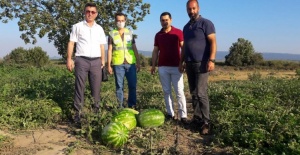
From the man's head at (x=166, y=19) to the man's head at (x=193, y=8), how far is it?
493 mm

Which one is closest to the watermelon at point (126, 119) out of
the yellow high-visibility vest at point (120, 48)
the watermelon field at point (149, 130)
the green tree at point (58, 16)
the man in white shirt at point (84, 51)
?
the watermelon field at point (149, 130)

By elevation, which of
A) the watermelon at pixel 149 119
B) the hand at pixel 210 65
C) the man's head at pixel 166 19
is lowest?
the watermelon at pixel 149 119

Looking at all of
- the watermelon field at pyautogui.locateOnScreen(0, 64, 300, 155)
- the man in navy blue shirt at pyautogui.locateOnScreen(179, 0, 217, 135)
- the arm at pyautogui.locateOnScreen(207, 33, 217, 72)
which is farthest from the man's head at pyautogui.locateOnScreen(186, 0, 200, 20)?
the watermelon field at pyautogui.locateOnScreen(0, 64, 300, 155)

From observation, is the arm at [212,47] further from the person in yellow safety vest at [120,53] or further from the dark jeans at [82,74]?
the dark jeans at [82,74]

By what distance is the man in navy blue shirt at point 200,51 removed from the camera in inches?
201

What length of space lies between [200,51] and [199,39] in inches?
7.7

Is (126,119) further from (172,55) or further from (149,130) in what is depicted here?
(172,55)

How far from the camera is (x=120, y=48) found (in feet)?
20.2

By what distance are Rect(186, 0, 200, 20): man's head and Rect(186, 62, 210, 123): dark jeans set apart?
791mm

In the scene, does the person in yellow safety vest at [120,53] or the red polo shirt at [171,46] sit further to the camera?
the person in yellow safety vest at [120,53]

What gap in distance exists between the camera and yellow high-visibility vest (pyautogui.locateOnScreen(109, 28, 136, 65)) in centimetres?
615

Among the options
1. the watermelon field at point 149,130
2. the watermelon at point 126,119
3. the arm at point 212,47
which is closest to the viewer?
the watermelon field at point 149,130

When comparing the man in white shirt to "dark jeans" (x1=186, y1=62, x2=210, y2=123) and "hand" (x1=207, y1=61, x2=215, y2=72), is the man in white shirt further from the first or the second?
"hand" (x1=207, y1=61, x2=215, y2=72)

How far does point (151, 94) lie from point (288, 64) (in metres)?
23.8
